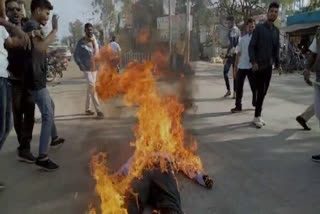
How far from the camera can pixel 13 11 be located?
4414 millimetres

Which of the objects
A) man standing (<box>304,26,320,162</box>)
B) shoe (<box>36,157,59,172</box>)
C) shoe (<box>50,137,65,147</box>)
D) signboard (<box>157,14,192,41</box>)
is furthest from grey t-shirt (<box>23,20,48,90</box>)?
man standing (<box>304,26,320,162</box>)

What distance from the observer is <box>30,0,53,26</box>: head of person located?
14.7 feet

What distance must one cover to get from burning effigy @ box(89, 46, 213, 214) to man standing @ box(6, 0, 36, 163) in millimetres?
1038

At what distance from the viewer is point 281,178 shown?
4191 mm

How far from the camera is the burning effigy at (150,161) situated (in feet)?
10.2

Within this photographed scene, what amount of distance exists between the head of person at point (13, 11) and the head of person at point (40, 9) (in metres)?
0.17

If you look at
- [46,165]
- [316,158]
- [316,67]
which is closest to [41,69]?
[46,165]

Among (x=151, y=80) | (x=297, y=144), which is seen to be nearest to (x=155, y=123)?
(x=151, y=80)

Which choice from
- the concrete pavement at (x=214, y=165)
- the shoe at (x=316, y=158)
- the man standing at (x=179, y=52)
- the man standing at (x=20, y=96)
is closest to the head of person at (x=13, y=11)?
the man standing at (x=20, y=96)

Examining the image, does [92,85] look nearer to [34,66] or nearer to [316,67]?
[34,66]

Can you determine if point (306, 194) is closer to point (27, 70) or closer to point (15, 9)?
point (27, 70)

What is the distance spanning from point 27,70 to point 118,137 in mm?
1833

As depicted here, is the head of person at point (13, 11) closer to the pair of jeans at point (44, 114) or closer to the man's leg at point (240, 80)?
the pair of jeans at point (44, 114)

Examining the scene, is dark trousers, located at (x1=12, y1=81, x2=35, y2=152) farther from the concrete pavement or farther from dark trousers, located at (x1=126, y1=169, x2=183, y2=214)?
dark trousers, located at (x1=126, y1=169, x2=183, y2=214)
